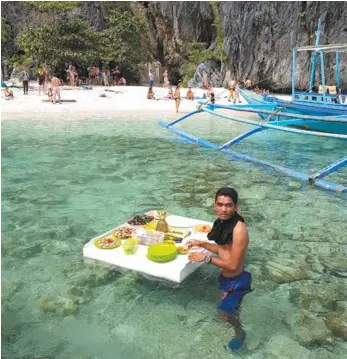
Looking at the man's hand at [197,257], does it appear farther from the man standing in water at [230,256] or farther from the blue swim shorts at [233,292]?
the blue swim shorts at [233,292]

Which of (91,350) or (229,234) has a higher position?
(229,234)

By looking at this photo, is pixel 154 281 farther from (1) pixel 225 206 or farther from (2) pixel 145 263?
(1) pixel 225 206

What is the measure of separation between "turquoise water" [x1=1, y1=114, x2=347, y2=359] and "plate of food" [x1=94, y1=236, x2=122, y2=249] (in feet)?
1.25

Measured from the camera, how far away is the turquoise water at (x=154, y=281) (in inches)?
139

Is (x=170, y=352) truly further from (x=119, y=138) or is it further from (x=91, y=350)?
(x=119, y=138)

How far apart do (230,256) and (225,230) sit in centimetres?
25

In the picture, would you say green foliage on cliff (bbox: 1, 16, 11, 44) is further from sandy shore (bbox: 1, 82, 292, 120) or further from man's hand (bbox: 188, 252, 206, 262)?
man's hand (bbox: 188, 252, 206, 262)

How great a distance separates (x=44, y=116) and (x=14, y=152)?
8.41 meters

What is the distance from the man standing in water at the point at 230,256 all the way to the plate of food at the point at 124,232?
3.40 feet

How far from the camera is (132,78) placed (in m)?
37.7

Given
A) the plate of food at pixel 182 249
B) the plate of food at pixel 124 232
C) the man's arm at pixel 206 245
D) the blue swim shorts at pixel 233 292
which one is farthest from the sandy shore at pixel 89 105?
the blue swim shorts at pixel 233 292

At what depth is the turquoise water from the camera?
11.6 feet

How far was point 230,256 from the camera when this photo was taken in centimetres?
357

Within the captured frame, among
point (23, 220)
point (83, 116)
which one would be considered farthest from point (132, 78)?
point (23, 220)
